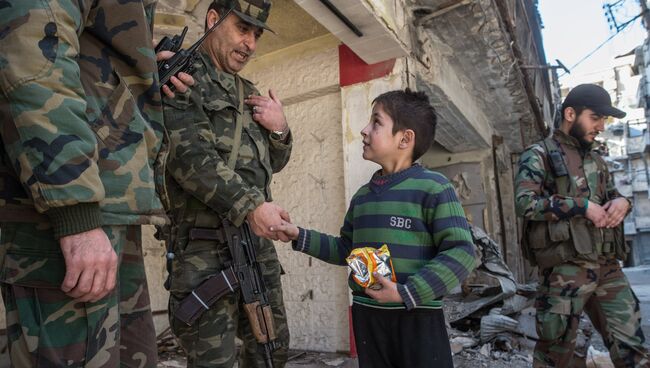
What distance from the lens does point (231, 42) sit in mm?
1882

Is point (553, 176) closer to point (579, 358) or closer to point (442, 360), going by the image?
point (579, 358)

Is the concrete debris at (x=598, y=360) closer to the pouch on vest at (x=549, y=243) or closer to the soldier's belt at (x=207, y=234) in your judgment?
the pouch on vest at (x=549, y=243)

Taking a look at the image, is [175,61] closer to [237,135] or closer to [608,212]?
[237,135]

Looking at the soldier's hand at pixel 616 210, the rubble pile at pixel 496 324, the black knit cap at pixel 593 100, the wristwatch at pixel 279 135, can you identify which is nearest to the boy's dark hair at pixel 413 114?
the wristwatch at pixel 279 135

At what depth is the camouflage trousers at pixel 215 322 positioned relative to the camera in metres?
1.62

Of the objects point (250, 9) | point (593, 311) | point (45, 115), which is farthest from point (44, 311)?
point (593, 311)

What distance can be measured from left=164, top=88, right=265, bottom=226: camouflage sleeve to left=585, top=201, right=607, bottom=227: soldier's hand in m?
1.93

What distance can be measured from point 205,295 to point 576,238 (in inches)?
83.4

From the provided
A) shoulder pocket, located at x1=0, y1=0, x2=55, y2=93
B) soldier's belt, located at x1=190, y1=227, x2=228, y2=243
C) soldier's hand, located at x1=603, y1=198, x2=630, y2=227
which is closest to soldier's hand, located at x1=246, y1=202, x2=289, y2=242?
soldier's belt, located at x1=190, y1=227, x2=228, y2=243

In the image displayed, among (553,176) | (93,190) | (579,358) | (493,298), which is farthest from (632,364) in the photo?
(93,190)

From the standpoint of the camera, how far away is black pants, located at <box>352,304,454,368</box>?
60.7 inches

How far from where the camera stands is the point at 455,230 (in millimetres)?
1545

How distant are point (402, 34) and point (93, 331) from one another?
122 inches

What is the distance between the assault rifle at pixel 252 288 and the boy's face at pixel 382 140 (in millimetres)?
611
